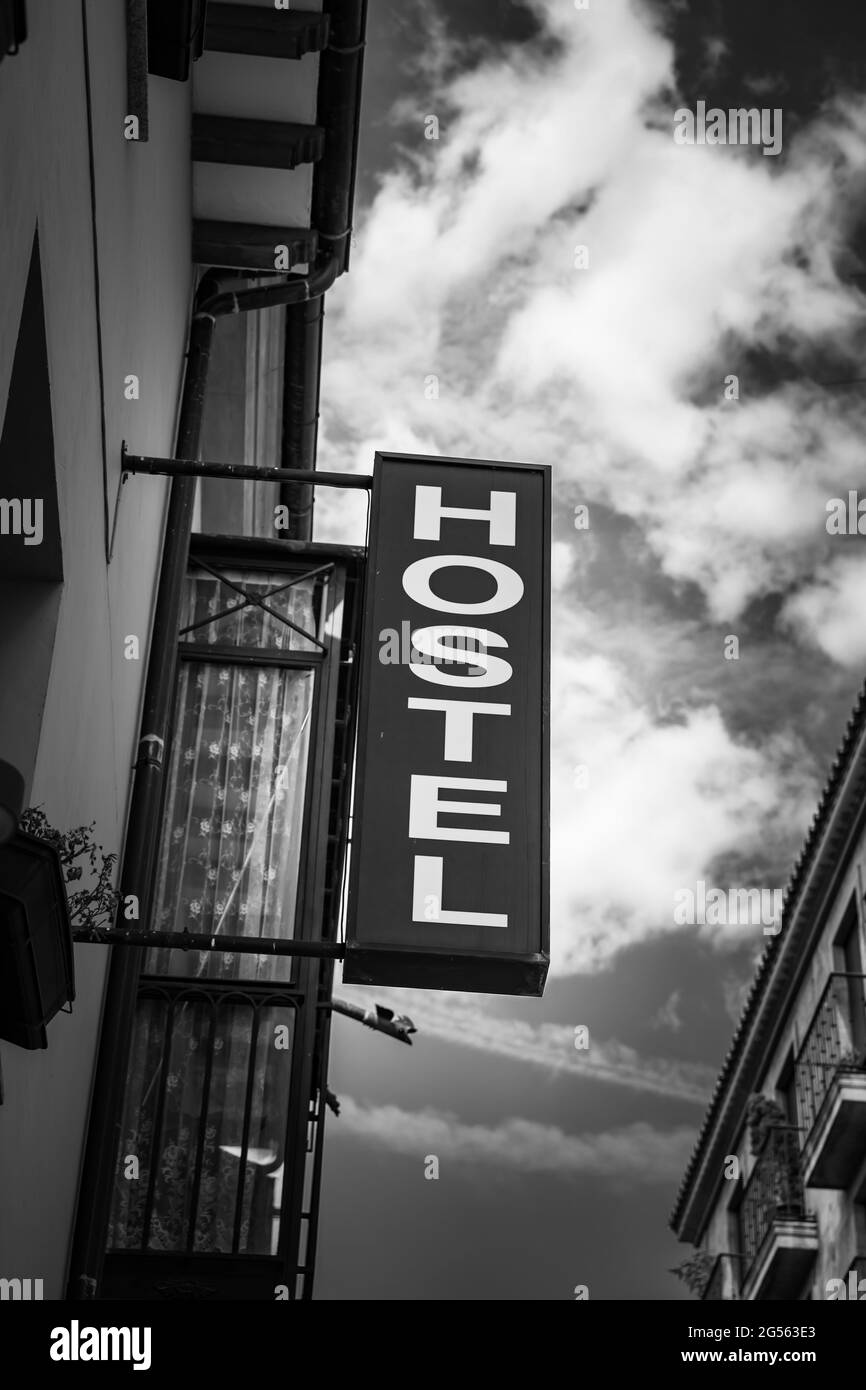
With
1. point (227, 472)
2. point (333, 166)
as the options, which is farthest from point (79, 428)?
point (333, 166)

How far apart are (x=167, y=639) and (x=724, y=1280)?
1774cm

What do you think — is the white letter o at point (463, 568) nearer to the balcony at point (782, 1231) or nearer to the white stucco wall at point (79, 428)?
the white stucco wall at point (79, 428)

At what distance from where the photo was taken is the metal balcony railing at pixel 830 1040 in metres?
18.0

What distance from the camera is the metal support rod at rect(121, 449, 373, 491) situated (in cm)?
647

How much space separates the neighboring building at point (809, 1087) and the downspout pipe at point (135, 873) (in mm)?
10711

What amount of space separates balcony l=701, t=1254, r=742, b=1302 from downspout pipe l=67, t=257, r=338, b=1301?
50.8ft

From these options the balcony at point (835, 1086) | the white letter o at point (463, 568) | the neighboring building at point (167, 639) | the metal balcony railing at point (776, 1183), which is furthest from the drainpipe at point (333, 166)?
the metal balcony railing at point (776, 1183)

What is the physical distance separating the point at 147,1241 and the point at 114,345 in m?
4.28

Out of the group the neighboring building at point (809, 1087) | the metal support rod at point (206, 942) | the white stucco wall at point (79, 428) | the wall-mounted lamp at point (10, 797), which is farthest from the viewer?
the neighboring building at point (809, 1087)

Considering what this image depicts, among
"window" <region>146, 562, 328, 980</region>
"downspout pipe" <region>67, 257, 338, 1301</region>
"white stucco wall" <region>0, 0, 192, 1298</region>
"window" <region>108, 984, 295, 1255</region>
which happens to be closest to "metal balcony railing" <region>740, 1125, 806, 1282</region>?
"window" <region>146, 562, 328, 980</region>

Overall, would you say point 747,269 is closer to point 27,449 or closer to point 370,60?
point 370,60

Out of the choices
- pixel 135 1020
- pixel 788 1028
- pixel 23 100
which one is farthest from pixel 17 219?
pixel 788 1028

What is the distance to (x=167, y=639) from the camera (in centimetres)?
769
